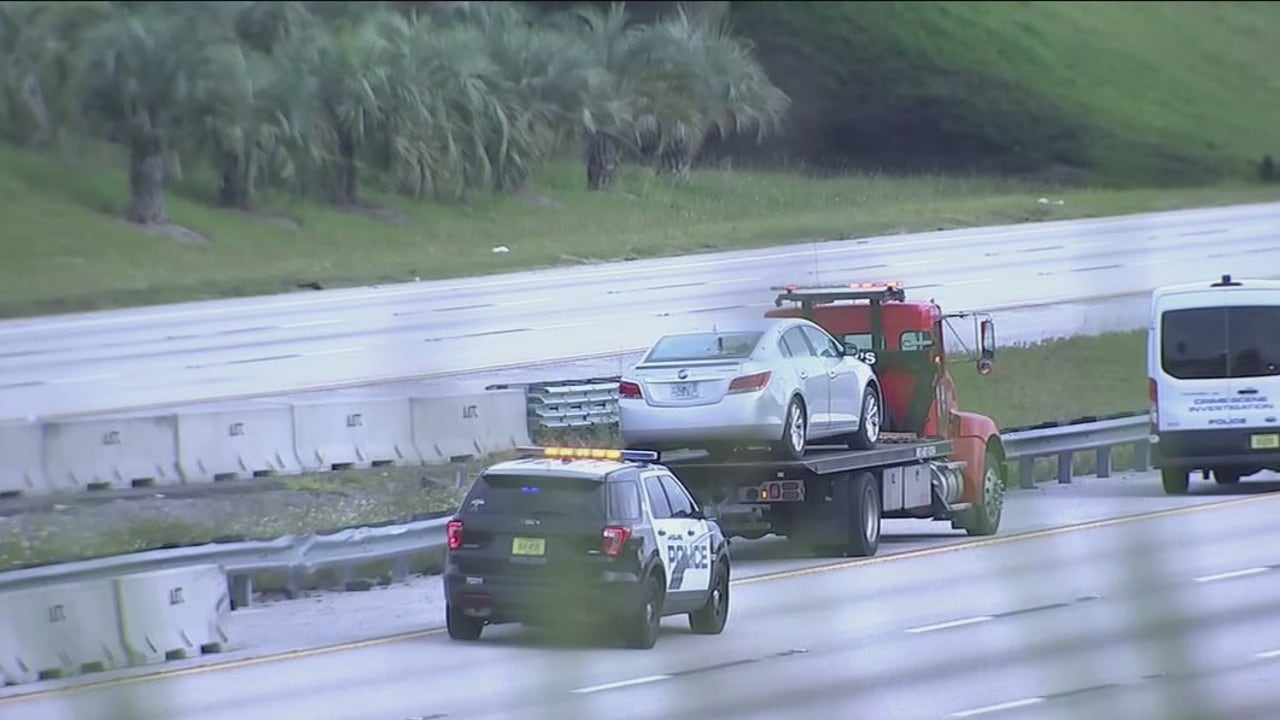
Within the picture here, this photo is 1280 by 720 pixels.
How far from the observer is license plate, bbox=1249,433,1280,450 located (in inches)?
930

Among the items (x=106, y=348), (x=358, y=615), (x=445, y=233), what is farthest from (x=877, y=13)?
(x=358, y=615)

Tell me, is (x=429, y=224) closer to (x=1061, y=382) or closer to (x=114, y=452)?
(x=1061, y=382)

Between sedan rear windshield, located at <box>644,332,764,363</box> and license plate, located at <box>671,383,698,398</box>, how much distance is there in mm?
248

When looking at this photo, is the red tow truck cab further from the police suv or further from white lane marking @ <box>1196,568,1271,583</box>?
the police suv

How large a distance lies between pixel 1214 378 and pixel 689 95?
11.1 meters

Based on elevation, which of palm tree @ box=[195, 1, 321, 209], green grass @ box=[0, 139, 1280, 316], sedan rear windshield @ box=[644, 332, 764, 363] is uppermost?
palm tree @ box=[195, 1, 321, 209]

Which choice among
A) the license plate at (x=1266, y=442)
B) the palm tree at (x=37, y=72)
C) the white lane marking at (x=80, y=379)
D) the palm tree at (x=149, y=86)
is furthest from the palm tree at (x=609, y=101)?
the palm tree at (x=37, y=72)

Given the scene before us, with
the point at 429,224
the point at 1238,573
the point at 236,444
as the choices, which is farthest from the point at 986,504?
the point at 429,224

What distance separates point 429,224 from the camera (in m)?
35.4

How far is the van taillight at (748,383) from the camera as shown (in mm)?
18766

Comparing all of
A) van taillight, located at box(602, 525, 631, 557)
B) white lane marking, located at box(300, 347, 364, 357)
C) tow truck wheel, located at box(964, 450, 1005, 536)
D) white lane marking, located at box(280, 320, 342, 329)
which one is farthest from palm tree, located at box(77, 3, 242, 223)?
van taillight, located at box(602, 525, 631, 557)

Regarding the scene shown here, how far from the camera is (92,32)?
161 ft

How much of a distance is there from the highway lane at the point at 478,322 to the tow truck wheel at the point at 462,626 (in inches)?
248

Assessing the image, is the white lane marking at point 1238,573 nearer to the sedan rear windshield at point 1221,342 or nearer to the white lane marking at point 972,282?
the sedan rear windshield at point 1221,342
